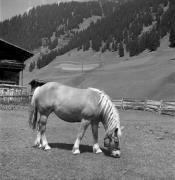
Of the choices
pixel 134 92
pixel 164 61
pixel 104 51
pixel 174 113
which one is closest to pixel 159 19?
pixel 104 51

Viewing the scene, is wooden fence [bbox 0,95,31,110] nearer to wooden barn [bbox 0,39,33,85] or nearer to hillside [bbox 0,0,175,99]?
wooden barn [bbox 0,39,33,85]

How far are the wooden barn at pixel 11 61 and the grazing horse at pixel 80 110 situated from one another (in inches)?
1292

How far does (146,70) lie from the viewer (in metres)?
83.6

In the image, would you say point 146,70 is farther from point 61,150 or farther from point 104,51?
point 61,150

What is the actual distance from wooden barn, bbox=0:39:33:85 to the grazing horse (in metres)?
32.8

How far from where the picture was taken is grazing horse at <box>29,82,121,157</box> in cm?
941

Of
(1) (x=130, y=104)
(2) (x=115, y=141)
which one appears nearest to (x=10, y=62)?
(1) (x=130, y=104)

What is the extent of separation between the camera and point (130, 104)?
39.1 metres

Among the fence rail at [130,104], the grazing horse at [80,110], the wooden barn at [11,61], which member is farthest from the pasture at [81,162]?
the wooden barn at [11,61]

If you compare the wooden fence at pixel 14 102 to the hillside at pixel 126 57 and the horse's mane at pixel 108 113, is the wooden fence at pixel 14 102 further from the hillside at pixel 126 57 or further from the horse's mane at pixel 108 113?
the hillside at pixel 126 57

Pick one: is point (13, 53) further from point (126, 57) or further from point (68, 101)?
point (126, 57)

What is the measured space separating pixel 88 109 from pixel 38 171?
9.21ft

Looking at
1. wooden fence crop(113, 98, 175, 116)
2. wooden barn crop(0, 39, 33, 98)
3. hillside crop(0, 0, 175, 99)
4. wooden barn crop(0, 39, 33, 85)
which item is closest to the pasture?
wooden fence crop(113, 98, 175, 116)

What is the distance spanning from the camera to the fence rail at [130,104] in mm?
28653
